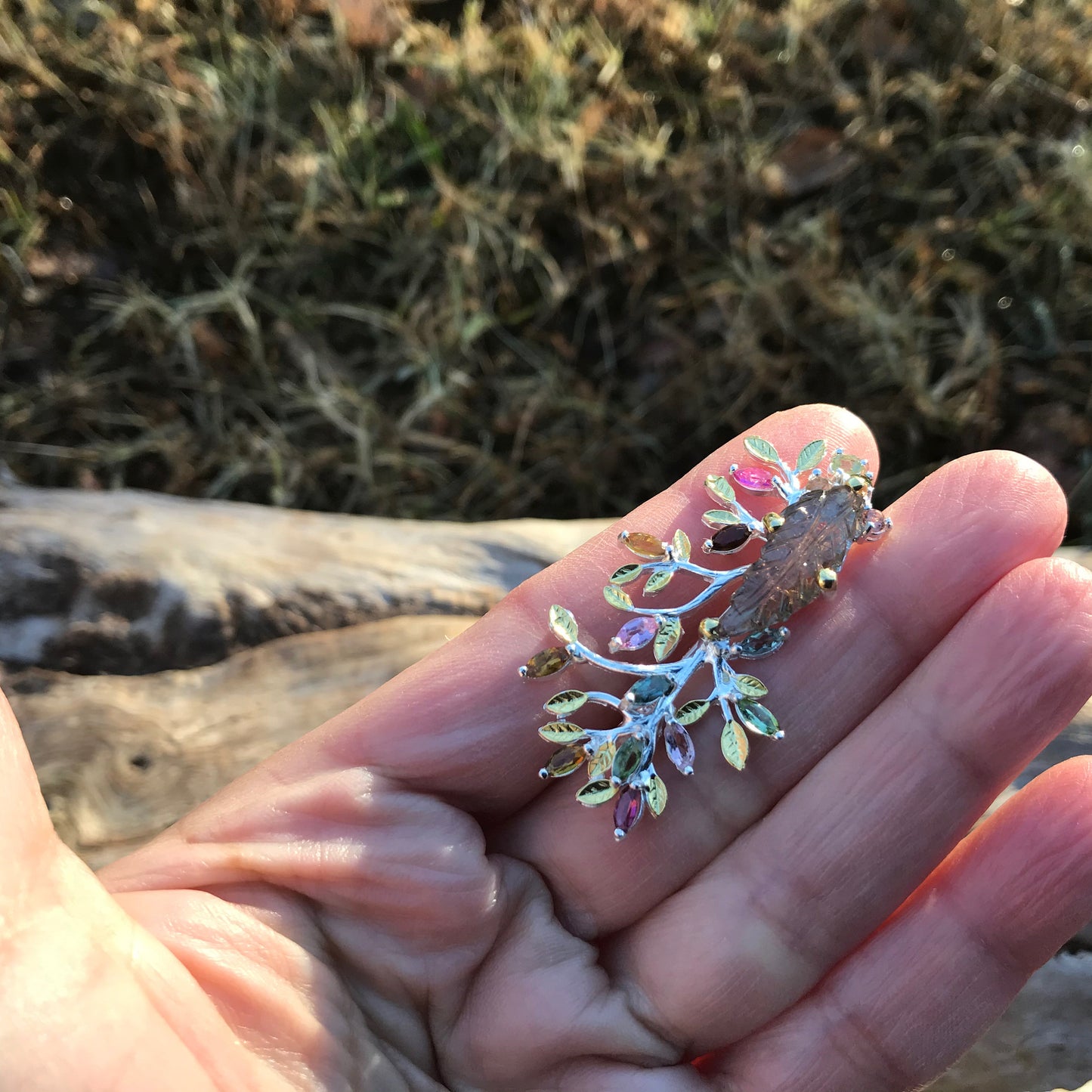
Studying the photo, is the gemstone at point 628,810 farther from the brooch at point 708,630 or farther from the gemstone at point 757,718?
the gemstone at point 757,718

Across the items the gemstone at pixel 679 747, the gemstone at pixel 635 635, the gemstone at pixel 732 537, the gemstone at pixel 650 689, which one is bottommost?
the gemstone at pixel 679 747

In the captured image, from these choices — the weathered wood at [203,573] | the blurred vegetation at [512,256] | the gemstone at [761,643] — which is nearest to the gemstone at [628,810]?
the gemstone at [761,643]

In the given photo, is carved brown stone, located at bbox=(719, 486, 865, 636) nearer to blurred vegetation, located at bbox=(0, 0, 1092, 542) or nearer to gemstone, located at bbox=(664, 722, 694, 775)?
gemstone, located at bbox=(664, 722, 694, 775)

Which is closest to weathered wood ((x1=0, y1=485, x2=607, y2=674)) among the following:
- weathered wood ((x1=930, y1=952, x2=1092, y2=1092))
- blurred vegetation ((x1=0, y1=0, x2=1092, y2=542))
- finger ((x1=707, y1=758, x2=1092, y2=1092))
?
blurred vegetation ((x1=0, y1=0, x2=1092, y2=542))

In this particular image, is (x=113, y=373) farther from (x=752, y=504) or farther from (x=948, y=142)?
(x=948, y=142)

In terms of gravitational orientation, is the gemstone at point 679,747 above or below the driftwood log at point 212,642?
above

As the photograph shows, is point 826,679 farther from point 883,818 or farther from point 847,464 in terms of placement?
point 847,464

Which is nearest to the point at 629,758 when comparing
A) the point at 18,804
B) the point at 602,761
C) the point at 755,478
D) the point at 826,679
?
the point at 602,761

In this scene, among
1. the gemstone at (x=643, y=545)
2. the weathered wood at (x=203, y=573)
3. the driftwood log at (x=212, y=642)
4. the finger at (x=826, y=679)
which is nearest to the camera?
the finger at (x=826, y=679)

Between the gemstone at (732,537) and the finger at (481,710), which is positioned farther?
the gemstone at (732,537)
